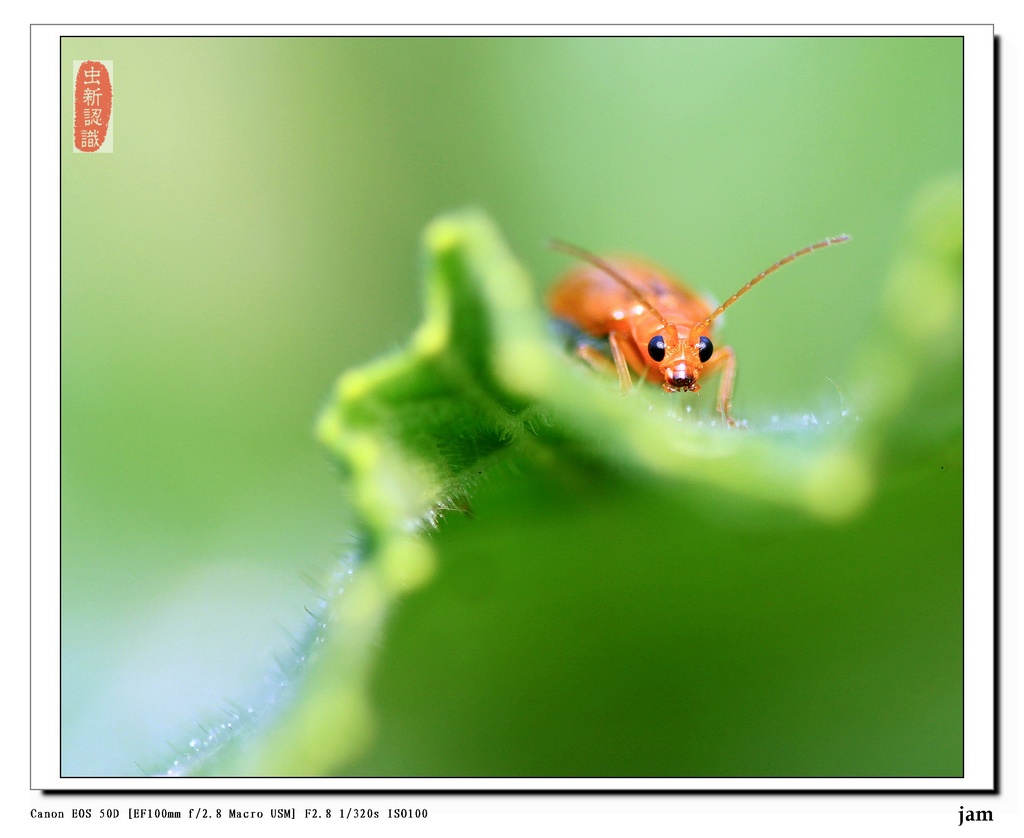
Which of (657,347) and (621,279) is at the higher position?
(621,279)

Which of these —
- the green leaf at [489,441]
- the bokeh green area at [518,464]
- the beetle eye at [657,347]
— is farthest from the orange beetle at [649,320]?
the green leaf at [489,441]

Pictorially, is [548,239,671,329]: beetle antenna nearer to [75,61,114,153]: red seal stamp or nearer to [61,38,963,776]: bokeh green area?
[61,38,963,776]: bokeh green area

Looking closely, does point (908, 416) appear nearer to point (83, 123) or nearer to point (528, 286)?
point (528, 286)

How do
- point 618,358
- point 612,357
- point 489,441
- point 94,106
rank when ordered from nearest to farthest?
point 489,441 < point 94,106 < point 618,358 < point 612,357

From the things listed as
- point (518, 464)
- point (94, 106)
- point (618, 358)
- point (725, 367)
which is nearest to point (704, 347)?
point (725, 367)

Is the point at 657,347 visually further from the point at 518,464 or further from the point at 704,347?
the point at 518,464

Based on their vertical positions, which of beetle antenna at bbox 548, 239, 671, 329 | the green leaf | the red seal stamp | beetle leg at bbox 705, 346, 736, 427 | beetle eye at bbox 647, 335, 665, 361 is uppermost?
the red seal stamp

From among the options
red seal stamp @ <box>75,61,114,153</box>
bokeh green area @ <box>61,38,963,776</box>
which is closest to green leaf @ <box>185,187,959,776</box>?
bokeh green area @ <box>61,38,963,776</box>

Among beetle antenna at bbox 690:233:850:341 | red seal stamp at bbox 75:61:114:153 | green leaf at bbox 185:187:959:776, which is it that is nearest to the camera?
green leaf at bbox 185:187:959:776
